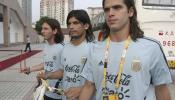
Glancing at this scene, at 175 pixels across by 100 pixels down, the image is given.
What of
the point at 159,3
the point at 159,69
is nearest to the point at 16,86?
the point at 159,3

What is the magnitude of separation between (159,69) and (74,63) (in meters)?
1.28

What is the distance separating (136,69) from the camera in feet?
7.86

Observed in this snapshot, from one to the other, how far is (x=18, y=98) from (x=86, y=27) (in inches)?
228

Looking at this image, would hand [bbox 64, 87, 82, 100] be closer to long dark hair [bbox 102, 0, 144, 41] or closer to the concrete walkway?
long dark hair [bbox 102, 0, 144, 41]

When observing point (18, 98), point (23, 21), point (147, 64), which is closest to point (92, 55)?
point (147, 64)

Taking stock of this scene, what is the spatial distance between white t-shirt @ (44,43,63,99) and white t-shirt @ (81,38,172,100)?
173 cm

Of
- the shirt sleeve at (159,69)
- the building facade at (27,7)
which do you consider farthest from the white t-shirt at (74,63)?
the building facade at (27,7)

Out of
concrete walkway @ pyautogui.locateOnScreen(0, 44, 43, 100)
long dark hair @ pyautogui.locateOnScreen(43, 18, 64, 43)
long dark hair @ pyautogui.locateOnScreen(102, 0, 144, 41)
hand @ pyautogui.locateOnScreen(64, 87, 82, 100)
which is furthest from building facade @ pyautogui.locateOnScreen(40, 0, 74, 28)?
long dark hair @ pyautogui.locateOnScreen(102, 0, 144, 41)

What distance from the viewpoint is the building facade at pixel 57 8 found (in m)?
81.6

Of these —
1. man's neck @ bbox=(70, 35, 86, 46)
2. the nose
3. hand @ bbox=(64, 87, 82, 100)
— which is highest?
the nose

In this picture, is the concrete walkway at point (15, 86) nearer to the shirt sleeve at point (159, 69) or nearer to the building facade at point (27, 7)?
the shirt sleeve at point (159, 69)

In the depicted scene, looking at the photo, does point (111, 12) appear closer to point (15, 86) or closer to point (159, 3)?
point (15, 86)

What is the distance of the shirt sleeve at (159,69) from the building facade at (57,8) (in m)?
75.0

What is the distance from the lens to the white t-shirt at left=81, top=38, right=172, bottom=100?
240cm
